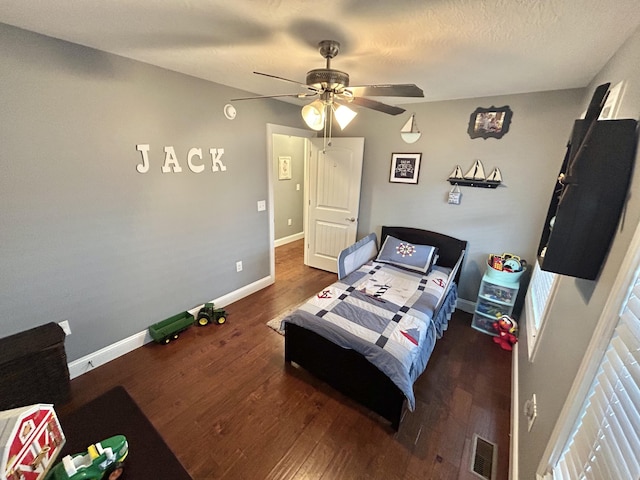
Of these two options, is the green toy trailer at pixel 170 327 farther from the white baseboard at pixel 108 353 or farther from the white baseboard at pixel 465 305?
the white baseboard at pixel 465 305

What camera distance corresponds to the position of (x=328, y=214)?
13.2 ft

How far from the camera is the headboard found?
10.2 ft

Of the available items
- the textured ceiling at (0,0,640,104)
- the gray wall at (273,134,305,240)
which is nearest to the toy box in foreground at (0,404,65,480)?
the textured ceiling at (0,0,640,104)

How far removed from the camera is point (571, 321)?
121cm

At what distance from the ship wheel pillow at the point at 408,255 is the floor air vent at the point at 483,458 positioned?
5.19ft

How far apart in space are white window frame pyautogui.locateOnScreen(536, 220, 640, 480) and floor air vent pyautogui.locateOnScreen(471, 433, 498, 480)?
0.70 meters

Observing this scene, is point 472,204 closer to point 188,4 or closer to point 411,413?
point 411,413

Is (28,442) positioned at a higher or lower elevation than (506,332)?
higher

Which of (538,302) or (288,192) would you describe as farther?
(288,192)

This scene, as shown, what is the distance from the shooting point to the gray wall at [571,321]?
93cm

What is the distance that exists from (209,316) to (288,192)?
3.12 metres

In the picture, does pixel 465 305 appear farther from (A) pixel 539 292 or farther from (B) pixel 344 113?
(B) pixel 344 113

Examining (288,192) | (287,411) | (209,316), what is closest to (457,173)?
(287,411)

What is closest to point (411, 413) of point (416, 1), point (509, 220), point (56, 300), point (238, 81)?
point (509, 220)
